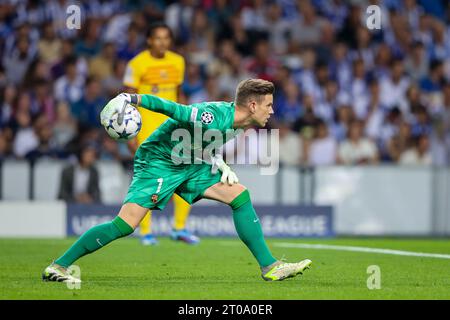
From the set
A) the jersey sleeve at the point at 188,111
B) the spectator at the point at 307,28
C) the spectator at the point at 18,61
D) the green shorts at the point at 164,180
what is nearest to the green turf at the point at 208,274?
the green shorts at the point at 164,180

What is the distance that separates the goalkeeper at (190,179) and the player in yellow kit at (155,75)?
382 cm

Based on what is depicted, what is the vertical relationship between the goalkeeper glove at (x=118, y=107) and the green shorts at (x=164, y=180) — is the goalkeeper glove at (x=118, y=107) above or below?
above

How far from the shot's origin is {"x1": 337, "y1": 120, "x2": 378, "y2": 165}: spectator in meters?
18.1

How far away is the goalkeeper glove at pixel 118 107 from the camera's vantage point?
8633 mm

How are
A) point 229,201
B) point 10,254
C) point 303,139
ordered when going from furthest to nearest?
point 303,139 → point 10,254 → point 229,201

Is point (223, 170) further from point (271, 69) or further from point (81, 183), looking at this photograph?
point (271, 69)

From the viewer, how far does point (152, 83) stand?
13.3 metres

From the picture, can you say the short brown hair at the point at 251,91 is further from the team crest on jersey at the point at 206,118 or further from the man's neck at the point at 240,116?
the team crest on jersey at the point at 206,118

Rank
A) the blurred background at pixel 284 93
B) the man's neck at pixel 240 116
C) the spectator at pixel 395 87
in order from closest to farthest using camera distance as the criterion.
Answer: the man's neck at pixel 240 116, the blurred background at pixel 284 93, the spectator at pixel 395 87

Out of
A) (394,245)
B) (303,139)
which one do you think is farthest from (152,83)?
(303,139)

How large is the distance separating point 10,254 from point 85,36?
316 inches

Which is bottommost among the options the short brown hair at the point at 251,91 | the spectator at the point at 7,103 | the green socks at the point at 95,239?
the green socks at the point at 95,239

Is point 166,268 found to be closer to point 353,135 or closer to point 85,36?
point 353,135
